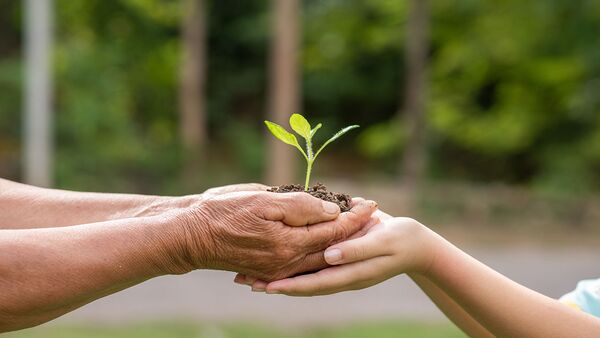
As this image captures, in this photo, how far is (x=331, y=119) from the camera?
2405cm

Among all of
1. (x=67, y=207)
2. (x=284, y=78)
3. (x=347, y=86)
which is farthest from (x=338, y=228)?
(x=347, y=86)

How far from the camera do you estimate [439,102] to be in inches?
Result: 731

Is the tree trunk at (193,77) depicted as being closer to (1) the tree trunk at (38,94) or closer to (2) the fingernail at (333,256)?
(1) the tree trunk at (38,94)

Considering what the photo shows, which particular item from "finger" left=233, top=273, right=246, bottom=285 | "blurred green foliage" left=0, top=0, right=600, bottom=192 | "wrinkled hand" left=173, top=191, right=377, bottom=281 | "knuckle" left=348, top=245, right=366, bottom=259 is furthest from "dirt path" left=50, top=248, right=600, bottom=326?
"blurred green foliage" left=0, top=0, right=600, bottom=192

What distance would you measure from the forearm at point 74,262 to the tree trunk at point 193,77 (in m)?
16.4

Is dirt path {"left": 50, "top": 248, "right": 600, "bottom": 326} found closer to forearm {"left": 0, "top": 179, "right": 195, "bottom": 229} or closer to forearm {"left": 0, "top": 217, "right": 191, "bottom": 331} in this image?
forearm {"left": 0, "top": 179, "right": 195, "bottom": 229}

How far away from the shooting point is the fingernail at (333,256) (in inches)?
92.8

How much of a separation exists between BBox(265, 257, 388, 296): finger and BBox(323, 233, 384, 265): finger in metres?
0.02

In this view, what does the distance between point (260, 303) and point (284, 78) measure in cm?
579

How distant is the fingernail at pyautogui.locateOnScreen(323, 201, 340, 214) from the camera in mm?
2422

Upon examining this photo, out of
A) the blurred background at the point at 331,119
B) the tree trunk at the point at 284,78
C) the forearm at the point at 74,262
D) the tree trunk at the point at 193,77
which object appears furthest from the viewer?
the tree trunk at the point at 193,77

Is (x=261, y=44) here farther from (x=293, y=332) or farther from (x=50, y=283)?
(x=50, y=283)

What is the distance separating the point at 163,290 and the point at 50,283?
7344 mm

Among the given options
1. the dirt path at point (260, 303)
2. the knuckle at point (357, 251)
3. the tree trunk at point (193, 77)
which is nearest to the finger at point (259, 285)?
→ the knuckle at point (357, 251)
